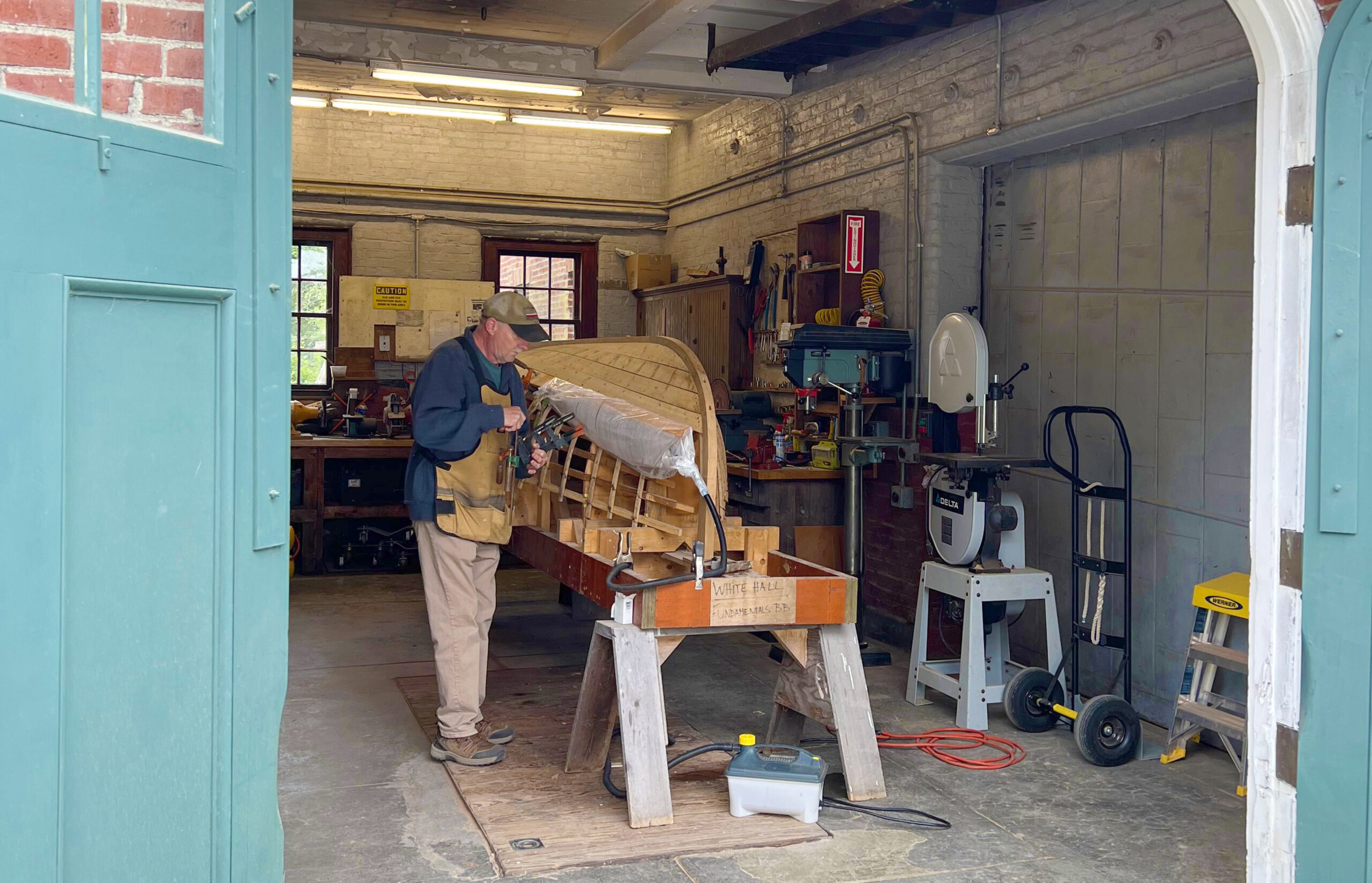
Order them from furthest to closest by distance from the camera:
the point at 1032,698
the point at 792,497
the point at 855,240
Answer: the point at 855,240
the point at 792,497
the point at 1032,698

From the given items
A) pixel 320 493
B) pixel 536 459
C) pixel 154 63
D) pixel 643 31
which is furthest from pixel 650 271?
pixel 154 63

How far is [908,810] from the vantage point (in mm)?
4113

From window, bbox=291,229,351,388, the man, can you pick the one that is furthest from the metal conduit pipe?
the man

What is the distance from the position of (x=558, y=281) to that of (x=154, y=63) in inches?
372

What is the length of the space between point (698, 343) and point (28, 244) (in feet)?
26.6

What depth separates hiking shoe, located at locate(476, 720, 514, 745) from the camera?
4711mm

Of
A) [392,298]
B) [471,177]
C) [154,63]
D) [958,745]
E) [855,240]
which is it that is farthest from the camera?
[471,177]

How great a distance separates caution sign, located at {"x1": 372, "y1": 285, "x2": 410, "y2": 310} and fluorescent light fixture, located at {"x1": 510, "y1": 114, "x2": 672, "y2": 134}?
172 centimetres

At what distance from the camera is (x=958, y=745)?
4.92 m

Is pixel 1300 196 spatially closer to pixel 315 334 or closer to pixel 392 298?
pixel 392 298

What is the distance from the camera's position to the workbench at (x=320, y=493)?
8.59 meters

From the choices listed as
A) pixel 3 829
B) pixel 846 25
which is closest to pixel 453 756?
pixel 3 829

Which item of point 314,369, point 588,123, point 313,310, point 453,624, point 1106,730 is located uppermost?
point 588,123

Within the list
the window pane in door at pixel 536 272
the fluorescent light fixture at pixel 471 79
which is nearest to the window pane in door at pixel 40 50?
the fluorescent light fixture at pixel 471 79
